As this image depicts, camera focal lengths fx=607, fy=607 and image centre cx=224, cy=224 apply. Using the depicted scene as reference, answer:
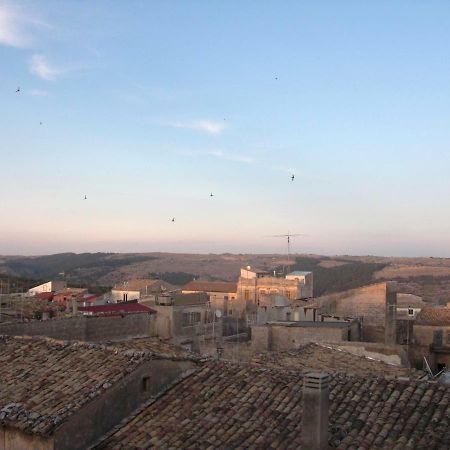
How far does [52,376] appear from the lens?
1140 centimetres

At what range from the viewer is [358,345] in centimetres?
1767

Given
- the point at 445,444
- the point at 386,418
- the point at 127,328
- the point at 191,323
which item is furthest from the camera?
the point at 191,323

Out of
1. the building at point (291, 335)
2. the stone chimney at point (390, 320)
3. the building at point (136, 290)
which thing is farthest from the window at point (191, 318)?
the building at point (136, 290)

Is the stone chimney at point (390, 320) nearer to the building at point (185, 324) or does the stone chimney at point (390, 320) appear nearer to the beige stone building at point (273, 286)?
the building at point (185, 324)

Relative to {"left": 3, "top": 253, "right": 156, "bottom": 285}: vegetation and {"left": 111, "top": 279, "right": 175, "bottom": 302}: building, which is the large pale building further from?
{"left": 3, "top": 253, "right": 156, "bottom": 285}: vegetation

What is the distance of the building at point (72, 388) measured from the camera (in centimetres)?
952

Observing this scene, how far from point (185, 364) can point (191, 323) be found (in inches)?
526

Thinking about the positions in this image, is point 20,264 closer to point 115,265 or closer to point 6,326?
point 115,265

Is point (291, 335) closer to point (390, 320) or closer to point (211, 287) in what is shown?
point (390, 320)

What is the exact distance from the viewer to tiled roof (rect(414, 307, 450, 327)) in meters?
25.5

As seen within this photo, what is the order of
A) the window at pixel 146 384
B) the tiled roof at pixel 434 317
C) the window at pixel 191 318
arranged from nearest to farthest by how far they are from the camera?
1. the window at pixel 146 384
2. the window at pixel 191 318
3. the tiled roof at pixel 434 317

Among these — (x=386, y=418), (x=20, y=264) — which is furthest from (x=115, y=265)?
(x=386, y=418)

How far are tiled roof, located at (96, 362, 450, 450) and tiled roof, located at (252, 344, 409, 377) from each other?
Answer: 3.76m

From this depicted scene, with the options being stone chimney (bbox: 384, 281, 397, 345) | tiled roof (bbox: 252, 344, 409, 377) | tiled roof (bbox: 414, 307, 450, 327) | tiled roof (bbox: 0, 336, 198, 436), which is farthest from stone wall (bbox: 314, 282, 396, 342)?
tiled roof (bbox: 0, 336, 198, 436)
